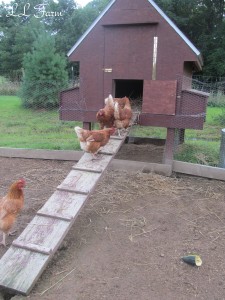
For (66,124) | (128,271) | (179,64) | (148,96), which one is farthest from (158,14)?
(66,124)

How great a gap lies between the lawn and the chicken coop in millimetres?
1164

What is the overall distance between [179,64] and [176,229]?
9.50ft

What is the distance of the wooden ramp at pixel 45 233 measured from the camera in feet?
8.49

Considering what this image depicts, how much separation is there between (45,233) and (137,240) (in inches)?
37.9

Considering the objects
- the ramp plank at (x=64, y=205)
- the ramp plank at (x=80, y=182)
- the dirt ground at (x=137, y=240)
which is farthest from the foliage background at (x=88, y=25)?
the ramp plank at (x=64, y=205)

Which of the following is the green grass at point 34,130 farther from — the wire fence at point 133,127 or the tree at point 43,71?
the tree at point 43,71

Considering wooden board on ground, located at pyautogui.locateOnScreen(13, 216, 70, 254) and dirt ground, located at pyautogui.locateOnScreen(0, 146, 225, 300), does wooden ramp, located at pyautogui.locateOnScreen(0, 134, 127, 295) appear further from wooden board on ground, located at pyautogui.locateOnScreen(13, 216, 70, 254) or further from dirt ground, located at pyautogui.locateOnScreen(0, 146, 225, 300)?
dirt ground, located at pyautogui.locateOnScreen(0, 146, 225, 300)

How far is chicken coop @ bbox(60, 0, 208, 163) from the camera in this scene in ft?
17.6

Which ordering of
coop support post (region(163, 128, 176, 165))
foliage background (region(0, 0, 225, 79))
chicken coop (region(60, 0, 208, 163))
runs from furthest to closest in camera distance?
1. foliage background (region(0, 0, 225, 79))
2. coop support post (region(163, 128, 176, 165))
3. chicken coop (region(60, 0, 208, 163))

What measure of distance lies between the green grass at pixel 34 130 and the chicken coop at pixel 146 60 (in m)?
1.90

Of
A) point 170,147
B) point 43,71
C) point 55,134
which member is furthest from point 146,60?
point 43,71

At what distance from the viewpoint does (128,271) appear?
9.34 feet

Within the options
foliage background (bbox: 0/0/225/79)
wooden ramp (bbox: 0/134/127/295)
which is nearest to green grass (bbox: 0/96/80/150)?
wooden ramp (bbox: 0/134/127/295)

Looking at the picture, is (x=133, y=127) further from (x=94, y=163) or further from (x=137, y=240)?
(x=137, y=240)
